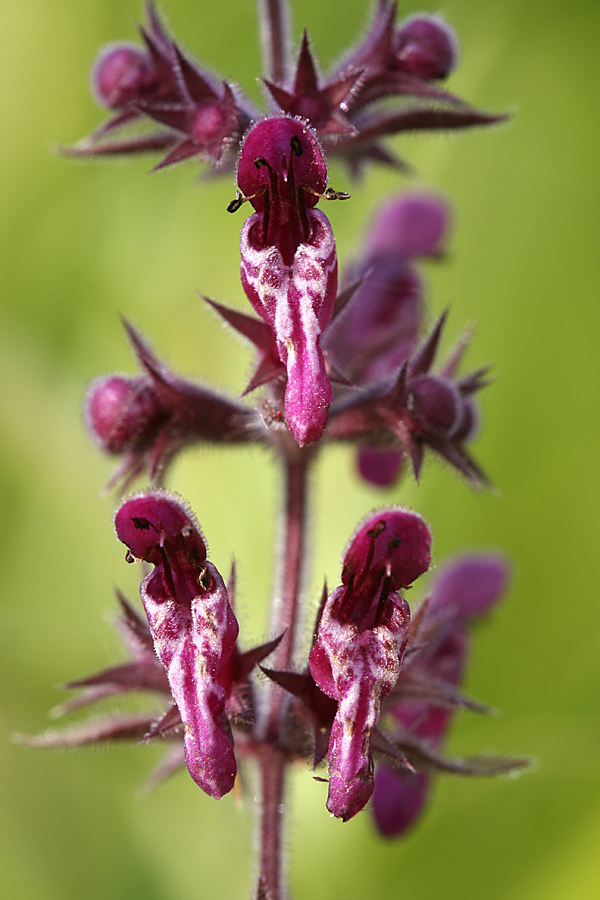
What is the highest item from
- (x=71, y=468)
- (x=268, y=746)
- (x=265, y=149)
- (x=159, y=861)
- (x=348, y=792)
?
(x=265, y=149)

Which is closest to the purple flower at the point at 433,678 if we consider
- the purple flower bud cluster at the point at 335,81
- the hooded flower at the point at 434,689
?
the hooded flower at the point at 434,689

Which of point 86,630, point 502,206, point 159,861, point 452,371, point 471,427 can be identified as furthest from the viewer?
point 502,206

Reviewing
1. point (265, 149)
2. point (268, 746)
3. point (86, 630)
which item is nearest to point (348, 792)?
point (268, 746)

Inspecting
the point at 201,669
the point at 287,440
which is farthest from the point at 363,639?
the point at 287,440

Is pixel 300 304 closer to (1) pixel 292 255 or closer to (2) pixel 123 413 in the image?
(1) pixel 292 255

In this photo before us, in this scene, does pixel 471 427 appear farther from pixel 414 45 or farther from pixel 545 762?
pixel 545 762

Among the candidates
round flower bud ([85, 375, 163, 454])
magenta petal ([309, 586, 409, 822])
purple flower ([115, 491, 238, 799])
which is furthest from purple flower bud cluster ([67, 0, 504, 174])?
magenta petal ([309, 586, 409, 822])

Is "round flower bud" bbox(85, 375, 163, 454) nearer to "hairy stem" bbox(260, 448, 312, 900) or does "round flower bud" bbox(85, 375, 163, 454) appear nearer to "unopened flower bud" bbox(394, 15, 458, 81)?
"hairy stem" bbox(260, 448, 312, 900)
